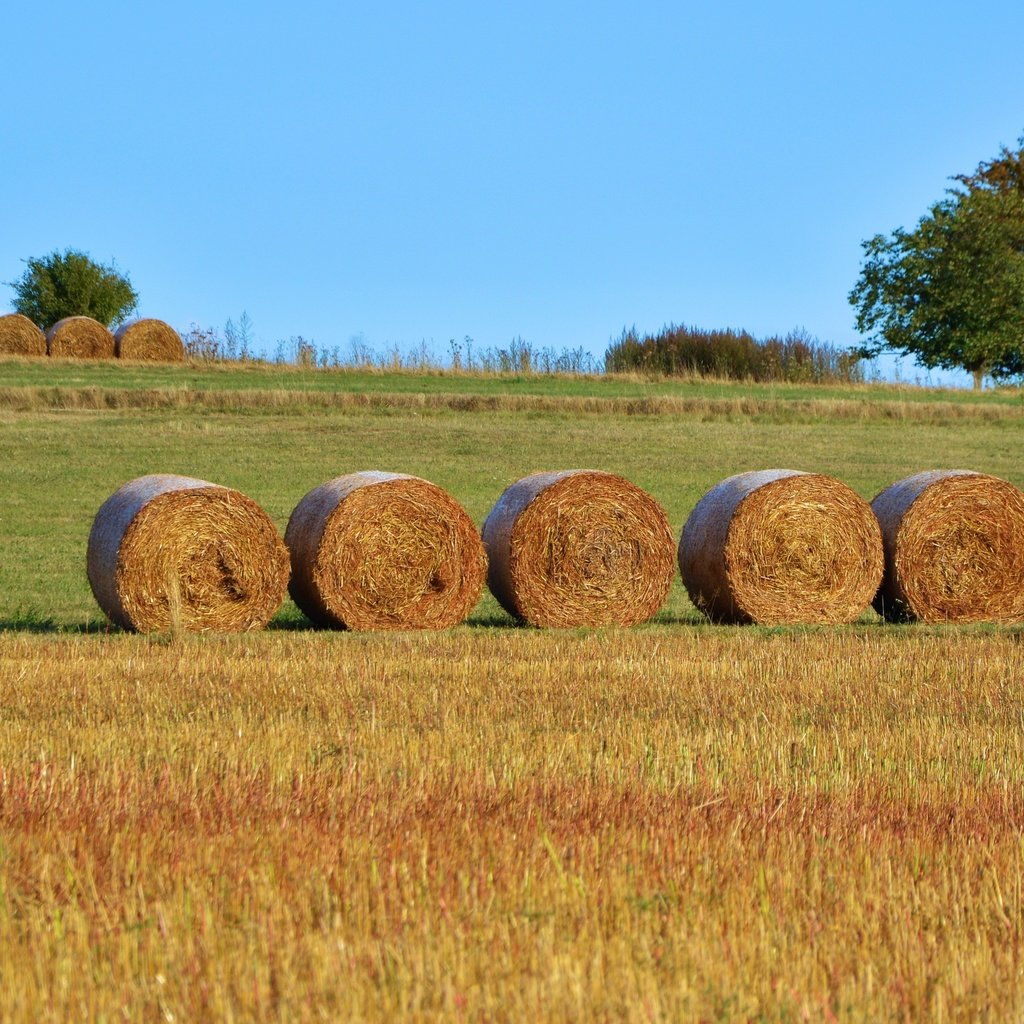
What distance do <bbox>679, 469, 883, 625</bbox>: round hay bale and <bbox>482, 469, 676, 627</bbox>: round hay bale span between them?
0.46 metres

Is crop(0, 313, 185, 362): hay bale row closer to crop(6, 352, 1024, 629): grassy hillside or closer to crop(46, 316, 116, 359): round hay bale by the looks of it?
crop(46, 316, 116, 359): round hay bale

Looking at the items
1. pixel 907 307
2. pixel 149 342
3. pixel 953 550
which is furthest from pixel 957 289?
pixel 953 550

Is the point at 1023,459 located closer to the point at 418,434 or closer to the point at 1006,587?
the point at 418,434

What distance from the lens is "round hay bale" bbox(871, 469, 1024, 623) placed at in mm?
13875

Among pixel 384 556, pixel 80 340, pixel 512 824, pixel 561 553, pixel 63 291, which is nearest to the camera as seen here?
pixel 512 824

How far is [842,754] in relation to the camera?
6773 mm

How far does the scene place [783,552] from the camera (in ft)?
44.4

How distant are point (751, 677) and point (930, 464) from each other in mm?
20408

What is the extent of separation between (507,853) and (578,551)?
28.7ft

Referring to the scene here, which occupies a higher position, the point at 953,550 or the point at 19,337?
the point at 19,337

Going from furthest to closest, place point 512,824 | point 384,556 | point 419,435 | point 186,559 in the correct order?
point 419,435, point 384,556, point 186,559, point 512,824

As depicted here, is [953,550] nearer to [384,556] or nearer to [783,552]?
[783,552]

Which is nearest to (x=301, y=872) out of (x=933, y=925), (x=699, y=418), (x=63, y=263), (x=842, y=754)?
(x=933, y=925)

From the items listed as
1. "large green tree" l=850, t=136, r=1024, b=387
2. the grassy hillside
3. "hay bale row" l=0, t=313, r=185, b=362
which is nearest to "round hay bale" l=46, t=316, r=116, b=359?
"hay bale row" l=0, t=313, r=185, b=362
